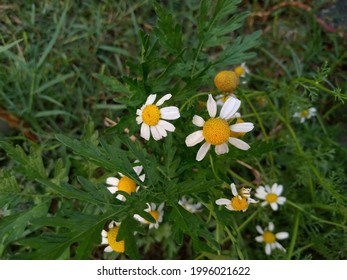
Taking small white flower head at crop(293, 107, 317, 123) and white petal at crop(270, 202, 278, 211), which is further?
small white flower head at crop(293, 107, 317, 123)

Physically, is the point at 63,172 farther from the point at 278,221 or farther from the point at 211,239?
the point at 278,221

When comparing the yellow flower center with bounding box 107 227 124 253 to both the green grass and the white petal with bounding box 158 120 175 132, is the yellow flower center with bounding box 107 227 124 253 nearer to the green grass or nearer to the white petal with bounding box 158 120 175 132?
the green grass

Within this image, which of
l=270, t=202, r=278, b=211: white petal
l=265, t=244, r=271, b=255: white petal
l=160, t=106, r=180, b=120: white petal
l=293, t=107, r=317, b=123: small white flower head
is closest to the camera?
l=160, t=106, r=180, b=120: white petal

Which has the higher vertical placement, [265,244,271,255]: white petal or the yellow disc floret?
the yellow disc floret

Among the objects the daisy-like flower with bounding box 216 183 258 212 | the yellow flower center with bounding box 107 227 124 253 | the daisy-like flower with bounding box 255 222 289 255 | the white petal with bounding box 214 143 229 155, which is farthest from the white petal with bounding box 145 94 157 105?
the daisy-like flower with bounding box 255 222 289 255

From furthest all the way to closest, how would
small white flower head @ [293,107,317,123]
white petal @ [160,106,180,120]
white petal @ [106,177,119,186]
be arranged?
small white flower head @ [293,107,317,123] → white petal @ [106,177,119,186] → white petal @ [160,106,180,120]
